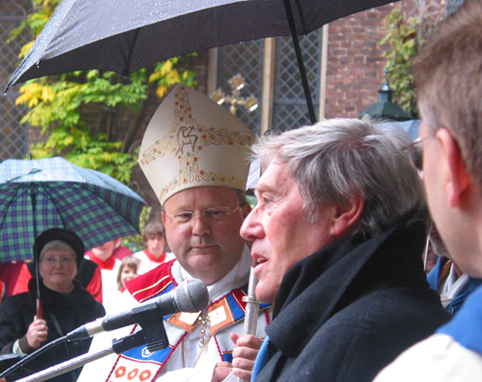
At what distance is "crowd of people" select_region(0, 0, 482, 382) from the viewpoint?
79 centimetres

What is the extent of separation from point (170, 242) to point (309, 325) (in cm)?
141

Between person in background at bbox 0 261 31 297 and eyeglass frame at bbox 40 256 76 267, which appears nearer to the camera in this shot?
eyeglass frame at bbox 40 256 76 267

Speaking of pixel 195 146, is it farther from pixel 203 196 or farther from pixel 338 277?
pixel 338 277

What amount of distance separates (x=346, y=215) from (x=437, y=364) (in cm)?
94

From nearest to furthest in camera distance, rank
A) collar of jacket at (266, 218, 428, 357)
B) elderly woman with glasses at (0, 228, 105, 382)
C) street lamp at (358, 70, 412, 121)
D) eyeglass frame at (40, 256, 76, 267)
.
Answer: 1. collar of jacket at (266, 218, 428, 357)
2. elderly woman with glasses at (0, 228, 105, 382)
3. eyeglass frame at (40, 256, 76, 267)
4. street lamp at (358, 70, 412, 121)

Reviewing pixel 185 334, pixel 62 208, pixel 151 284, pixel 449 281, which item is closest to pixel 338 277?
pixel 449 281

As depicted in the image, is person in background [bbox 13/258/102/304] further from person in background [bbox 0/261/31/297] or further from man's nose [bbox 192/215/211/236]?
man's nose [bbox 192/215/211/236]

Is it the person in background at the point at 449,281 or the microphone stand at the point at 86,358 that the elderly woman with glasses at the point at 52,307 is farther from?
the person in background at the point at 449,281

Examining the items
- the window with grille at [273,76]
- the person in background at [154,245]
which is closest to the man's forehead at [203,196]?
the person in background at [154,245]

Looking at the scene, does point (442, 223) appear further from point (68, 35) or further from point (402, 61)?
point (402, 61)

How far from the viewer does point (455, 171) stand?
77 centimetres

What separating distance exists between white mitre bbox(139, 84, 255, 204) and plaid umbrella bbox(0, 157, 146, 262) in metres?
1.31

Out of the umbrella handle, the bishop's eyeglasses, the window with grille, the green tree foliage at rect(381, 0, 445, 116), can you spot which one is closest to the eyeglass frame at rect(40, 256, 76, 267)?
the umbrella handle

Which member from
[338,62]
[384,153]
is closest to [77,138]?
[338,62]
